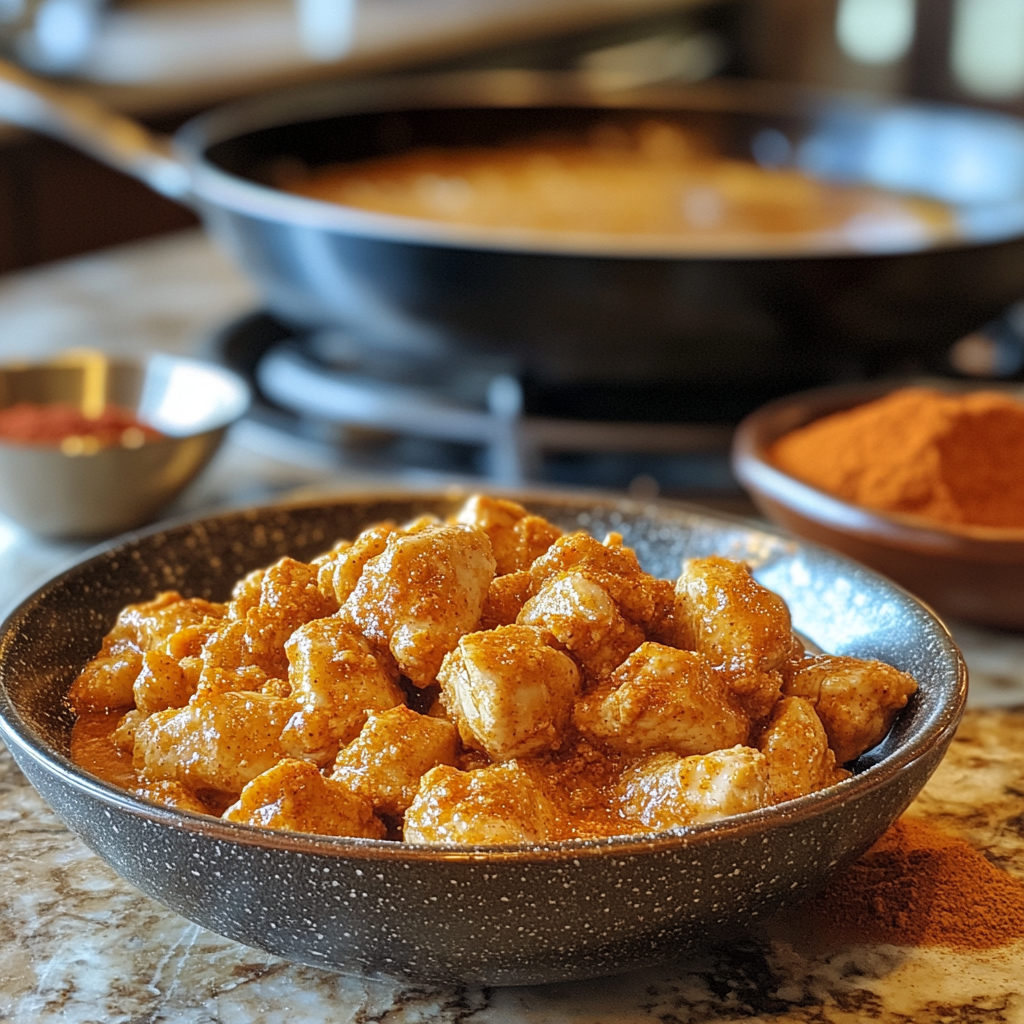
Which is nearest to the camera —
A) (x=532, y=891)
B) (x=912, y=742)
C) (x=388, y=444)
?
(x=532, y=891)

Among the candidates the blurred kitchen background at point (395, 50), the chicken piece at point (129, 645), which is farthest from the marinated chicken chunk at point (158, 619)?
the blurred kitchen background at point (395, 50)

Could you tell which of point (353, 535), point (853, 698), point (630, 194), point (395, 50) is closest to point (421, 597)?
point (853, 698)

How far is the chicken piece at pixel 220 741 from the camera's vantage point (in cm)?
93

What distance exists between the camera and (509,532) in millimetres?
A: 1153

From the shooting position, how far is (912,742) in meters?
0.91

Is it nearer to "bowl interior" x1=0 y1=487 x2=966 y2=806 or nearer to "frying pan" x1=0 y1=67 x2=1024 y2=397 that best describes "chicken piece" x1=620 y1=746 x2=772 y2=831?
"bowl interior" x1=0 y1=487 x2=966 y2=806

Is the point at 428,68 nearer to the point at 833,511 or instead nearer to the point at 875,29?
the point at 875,29

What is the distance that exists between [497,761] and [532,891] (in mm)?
146

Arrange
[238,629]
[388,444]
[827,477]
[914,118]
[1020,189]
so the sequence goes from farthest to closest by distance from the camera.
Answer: [914,118] → [1020,189] → [388,444] → [827,477] → [238,629]

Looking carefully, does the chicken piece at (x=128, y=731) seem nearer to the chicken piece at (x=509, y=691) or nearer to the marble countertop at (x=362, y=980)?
the marble countertop at (x=362, y=980)

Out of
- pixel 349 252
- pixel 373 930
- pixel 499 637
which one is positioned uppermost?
pixel 349 252

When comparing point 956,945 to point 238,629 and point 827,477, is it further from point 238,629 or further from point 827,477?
point 827,477

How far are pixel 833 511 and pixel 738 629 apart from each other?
1.56 feet

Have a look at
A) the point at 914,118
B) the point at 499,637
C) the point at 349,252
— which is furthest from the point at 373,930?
the point at 914,118
